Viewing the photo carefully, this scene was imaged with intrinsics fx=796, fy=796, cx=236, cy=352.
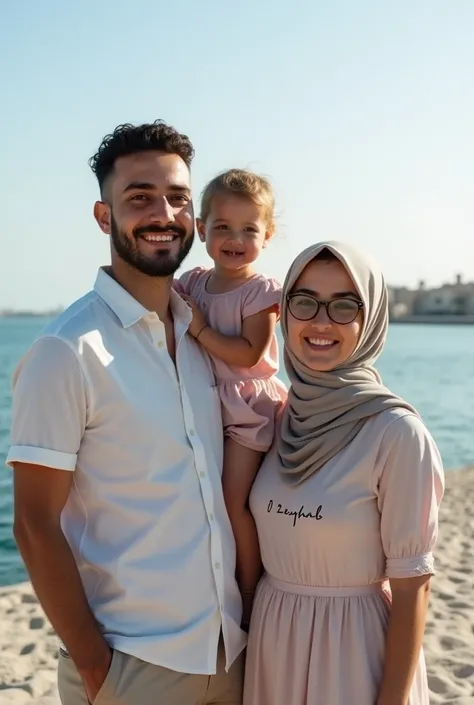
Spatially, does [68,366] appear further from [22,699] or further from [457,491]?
[457,491]

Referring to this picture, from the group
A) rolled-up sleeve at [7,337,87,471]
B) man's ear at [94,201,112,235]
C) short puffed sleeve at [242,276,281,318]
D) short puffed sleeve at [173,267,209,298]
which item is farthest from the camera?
short puffed sleeve at [173,267,209,298]

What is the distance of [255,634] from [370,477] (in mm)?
691

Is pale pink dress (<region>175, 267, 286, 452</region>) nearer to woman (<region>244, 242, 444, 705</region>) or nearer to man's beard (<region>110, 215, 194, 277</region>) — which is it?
woman (<region>244, 242, 444, 705</region>)

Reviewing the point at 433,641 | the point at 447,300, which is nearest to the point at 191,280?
the point at 433,641

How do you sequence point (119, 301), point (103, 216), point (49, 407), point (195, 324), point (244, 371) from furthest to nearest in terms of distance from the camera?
point (244, 371)
point (195, 324)
point (103, 216)
point (119, 301)
point (49, 407)

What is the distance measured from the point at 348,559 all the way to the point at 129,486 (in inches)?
29.3

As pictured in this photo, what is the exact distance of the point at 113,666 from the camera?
245 centimetres

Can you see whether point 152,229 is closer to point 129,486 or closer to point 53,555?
point 129,486

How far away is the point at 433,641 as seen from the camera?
17.7ft

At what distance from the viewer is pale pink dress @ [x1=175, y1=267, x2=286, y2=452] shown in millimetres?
3037

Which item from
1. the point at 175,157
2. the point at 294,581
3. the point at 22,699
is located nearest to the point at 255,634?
the point at 294,581

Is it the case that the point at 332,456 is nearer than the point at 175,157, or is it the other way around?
the point at 332,456

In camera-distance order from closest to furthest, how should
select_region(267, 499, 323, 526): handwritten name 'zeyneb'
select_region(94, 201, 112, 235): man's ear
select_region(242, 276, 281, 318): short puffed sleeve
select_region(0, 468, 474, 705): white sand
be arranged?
select_region(267, 499, 323, 526): handwritten name 'zeyneb', select_region(94, 201, 112, 235): man's ear, select_region(242, 276, 281, 318): short puffed sleeve, select_region(0, 468, 474, 705): white sand

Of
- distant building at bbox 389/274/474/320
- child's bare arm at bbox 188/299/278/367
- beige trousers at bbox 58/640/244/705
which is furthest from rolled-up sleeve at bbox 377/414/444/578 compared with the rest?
distant building at bbox 389/274/474/320
